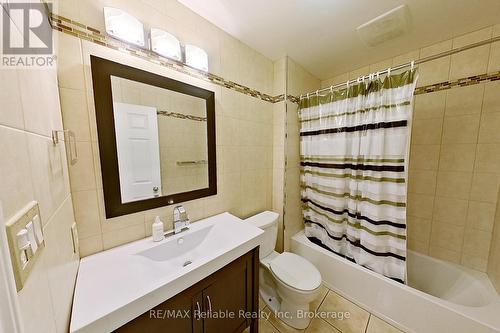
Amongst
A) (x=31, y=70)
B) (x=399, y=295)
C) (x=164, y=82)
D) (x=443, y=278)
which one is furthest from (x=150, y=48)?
(x=443, y=278)

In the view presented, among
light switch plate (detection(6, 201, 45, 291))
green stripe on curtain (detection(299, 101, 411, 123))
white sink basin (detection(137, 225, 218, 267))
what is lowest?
white sink basin (detection(137, 225, 218, 267))

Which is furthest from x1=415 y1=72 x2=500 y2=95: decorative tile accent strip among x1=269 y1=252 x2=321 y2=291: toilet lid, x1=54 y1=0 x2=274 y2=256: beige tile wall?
x1=269 y1=252 x2=321 y2=291: toilet lid

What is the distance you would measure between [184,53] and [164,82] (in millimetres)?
270

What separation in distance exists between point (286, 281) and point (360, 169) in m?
1.11

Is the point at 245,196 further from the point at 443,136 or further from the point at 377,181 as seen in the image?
the point at 443,136

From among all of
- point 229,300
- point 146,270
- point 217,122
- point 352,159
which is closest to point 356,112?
point 352,159

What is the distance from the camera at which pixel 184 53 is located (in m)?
1.19

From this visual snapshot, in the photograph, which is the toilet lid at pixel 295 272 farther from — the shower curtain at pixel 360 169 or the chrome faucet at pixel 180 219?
the chrome faucet at pixel 180 219

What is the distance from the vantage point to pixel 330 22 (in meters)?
1.33

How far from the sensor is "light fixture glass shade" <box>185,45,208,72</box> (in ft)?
3.88

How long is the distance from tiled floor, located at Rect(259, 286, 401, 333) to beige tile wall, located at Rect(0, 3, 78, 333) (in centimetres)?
133

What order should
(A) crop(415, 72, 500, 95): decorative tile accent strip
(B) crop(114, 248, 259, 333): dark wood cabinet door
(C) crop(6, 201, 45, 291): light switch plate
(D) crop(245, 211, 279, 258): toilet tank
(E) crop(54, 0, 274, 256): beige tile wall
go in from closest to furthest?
(C) crop(6, 201, 45, 291): light switch plate → (B) crop(114, 248, 259, 333): dark wood cabinet door → (E) crop(54, 0, 274, 256): beige tile wall → (A) crop(415, 72, 500, 95): decorative tile accent strip → (D) crop(245, 211, 279, 258): toilet tank

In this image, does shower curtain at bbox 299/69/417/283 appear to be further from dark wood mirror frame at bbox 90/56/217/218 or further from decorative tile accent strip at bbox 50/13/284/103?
dark wood mirror frame at bbox 90/56/217/218

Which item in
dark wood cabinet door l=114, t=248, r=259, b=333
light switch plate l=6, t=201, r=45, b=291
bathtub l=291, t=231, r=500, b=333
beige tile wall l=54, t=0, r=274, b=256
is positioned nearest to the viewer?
light switch plate l=6, t=201, r=45, b=291
